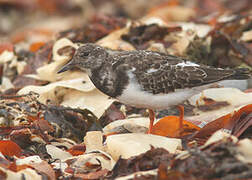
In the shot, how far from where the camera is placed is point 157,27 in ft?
17.3

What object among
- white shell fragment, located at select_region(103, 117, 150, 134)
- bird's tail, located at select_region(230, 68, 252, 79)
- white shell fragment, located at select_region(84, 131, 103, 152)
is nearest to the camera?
white shell fragment, located at select_region(84, 131, 103, 152)

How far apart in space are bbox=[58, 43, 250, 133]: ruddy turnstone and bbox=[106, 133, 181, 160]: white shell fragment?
15.4 inches

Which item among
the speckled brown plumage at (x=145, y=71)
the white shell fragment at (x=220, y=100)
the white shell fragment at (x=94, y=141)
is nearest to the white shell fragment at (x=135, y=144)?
the white shell fragment at (x=94, y=141)

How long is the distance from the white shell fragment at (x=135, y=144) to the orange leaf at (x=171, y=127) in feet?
1.24

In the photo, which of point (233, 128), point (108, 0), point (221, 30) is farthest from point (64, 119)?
point (108, 0)

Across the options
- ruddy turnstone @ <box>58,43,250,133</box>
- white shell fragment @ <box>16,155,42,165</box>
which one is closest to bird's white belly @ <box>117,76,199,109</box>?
ruddy turnstone @ <box>58,43,250,133</box>

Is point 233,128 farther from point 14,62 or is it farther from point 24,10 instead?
point 24,10

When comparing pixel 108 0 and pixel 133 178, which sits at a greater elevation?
pixel 108 0

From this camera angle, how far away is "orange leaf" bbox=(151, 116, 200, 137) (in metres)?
3.62

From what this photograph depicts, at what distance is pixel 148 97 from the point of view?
358 cm

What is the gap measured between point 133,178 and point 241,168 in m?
0.60

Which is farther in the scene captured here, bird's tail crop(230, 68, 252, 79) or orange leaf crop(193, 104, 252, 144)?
bird's tail crop(230, 68, 252, 79)

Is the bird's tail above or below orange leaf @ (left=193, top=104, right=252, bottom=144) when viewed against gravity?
above

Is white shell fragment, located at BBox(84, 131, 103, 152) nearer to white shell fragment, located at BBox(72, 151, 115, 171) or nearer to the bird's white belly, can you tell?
white shell fragment, located at BBox(72, 151, 115, 171)
